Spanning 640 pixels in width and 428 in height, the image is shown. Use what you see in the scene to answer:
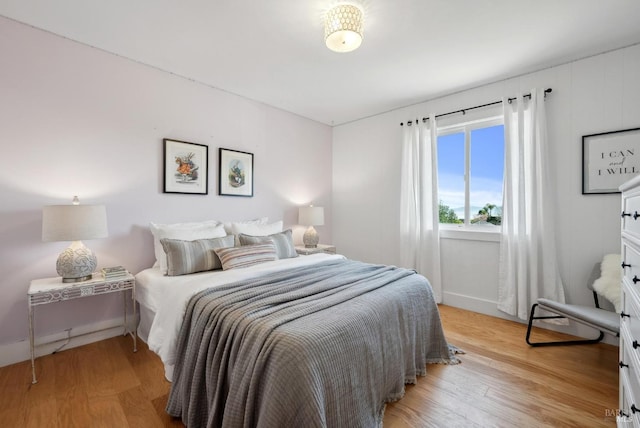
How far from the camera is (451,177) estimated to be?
11.9 ft

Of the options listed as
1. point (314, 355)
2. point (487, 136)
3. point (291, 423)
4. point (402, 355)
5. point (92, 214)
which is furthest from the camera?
point (487, 136)

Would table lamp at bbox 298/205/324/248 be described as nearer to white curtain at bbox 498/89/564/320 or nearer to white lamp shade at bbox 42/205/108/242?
white curtain at bbox 498/89/564/320

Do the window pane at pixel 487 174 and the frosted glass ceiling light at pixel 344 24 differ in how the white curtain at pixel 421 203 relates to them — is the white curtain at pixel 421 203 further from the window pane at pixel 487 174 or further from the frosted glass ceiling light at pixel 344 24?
the frosted glass ceiling light at pixel 344 24

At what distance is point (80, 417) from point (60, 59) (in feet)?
8.58

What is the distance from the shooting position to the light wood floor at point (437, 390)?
1.65m

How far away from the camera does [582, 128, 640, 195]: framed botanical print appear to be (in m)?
2.44

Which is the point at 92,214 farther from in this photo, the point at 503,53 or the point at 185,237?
the point at 503,53

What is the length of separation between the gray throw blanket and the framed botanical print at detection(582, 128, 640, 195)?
1.98 m

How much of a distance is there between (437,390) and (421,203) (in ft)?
7.26

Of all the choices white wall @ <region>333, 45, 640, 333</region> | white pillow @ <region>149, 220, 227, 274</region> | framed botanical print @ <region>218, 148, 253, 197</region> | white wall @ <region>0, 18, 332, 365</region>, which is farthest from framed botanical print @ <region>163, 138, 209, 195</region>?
white wall @ <region>333, 45, 640, 333</region>

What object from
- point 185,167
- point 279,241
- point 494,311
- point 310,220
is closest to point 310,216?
point 310,220

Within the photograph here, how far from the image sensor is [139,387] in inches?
76.4

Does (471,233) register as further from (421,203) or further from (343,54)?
(343,54)

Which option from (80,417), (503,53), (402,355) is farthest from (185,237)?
(503,53)
